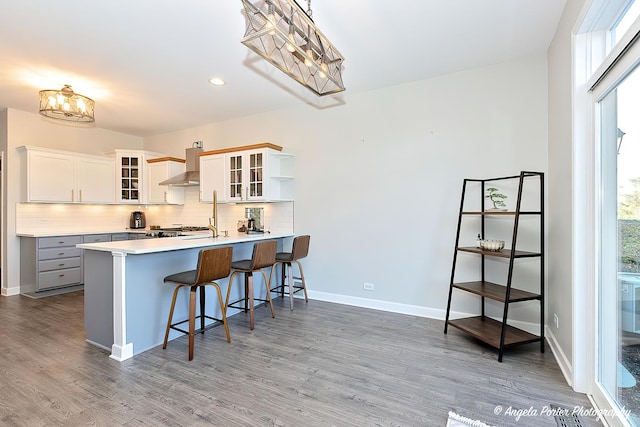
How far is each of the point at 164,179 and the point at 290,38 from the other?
4.54 m

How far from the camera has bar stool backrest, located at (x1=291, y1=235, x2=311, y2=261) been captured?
3.99 m

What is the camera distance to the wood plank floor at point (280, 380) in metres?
1.88

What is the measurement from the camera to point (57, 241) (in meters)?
4.64

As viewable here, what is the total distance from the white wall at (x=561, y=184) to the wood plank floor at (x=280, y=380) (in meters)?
0.38

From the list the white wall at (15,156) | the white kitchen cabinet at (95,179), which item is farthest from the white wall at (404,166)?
the white wall at (15,156)

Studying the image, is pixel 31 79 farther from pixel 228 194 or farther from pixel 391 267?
pixel 391 267

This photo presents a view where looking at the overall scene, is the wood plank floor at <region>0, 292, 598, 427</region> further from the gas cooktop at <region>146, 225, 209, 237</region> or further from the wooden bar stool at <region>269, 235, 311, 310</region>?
the gas cooktop at <region>146, 225, 209, 237</region>

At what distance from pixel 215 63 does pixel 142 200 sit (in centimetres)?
360

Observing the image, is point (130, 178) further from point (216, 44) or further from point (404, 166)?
point (404, 166)

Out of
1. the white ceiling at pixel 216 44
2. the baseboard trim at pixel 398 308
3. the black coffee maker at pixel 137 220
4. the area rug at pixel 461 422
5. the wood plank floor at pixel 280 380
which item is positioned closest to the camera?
the area rug at pixel 461 422

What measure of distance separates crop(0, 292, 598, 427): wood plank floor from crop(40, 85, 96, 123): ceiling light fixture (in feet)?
7.88

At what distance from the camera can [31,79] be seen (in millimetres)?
3584

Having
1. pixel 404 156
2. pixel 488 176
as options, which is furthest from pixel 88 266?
pixel 488 176

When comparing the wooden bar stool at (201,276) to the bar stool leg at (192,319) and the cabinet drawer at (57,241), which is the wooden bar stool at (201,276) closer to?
the bar stool leg at (192,319)
